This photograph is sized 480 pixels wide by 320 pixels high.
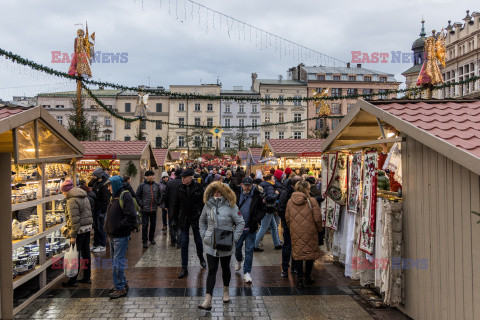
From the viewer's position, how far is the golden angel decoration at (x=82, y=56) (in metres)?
11.7

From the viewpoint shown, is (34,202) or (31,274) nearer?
(31,274)

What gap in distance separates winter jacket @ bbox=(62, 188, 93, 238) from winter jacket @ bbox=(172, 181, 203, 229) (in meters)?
1.52

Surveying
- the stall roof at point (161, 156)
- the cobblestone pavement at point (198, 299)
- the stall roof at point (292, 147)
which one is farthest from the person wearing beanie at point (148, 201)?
the stall roof at point (161, 156)

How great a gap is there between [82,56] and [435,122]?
35.3ft

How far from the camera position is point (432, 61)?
41.8ft

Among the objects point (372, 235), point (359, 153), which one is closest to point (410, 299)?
point (372, 235)

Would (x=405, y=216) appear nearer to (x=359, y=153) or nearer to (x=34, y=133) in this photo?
(x=359, y=153)

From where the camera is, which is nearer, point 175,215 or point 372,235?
point 372,235

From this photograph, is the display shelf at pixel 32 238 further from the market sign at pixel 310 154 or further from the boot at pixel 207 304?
the market sign at pixel 310 154

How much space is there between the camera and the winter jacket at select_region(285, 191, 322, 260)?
5.89m

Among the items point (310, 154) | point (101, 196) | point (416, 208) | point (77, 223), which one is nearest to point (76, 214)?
point (77, 223)

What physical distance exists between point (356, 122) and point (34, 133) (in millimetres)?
5242

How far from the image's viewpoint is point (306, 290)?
5961 millimetres

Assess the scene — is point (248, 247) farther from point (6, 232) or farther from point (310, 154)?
point (310, 154)
